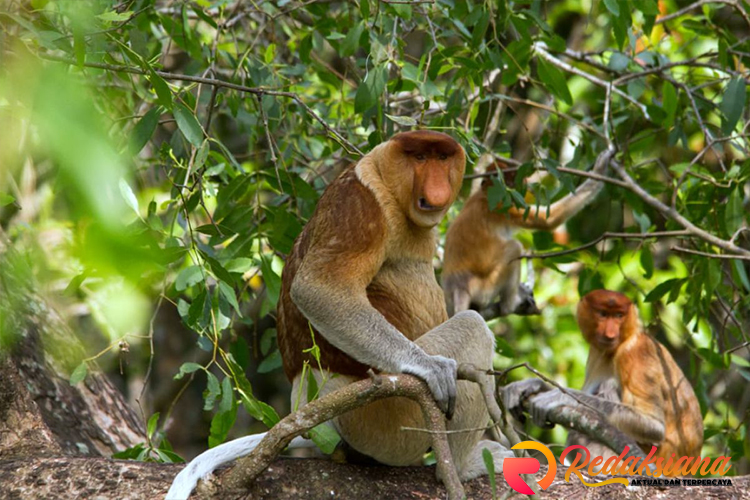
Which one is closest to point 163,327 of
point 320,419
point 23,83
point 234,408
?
point 234,408

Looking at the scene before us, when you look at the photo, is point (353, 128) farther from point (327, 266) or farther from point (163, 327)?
point (163, 327)

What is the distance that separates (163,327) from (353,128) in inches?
134

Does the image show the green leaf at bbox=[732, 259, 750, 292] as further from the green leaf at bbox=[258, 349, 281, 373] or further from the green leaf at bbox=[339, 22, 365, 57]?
the green leaf at bbox=[258, 349, 281, 373]

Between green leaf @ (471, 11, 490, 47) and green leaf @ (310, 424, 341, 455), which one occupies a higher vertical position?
green leaf @ (471, 11, 490, 47)

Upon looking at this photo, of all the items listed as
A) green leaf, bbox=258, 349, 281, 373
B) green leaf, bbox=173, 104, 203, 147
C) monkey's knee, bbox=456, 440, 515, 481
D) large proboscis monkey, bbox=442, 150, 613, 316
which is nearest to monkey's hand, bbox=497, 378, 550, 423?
large proboscis monkey, bbox=442, 150, 613, 316

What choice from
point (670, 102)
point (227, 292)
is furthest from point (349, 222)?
point (670, 102)

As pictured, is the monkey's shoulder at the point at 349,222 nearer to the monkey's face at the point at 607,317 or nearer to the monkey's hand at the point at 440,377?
the monkey's hand at the point at 440,377

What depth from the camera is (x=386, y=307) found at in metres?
2.77

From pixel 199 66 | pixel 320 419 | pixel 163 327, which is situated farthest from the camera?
pixel 163 327

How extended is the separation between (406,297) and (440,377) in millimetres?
436

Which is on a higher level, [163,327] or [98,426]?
[98,426]

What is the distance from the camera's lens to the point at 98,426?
334cm

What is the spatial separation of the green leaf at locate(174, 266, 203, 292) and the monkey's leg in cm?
56

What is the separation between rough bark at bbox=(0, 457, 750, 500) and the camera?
87.7 inches
